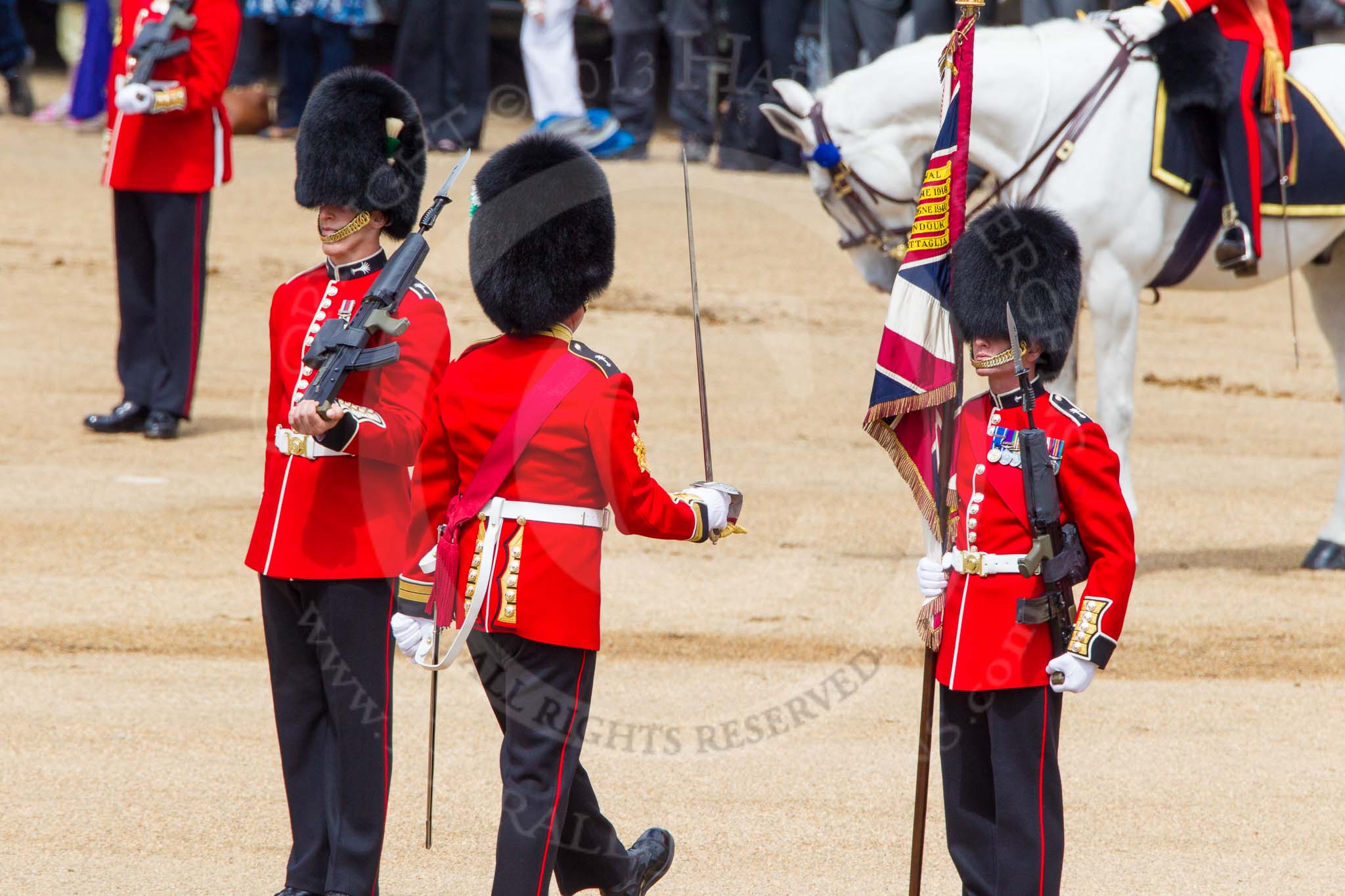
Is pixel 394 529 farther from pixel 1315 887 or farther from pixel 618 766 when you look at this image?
pixel 1315 887

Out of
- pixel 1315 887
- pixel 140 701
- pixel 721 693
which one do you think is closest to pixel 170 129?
pixel 140 701

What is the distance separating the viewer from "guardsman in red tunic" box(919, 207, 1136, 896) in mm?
3098

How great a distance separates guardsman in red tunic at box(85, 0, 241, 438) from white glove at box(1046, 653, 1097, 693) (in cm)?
493

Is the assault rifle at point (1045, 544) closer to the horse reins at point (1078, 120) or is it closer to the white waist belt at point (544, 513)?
the white waist belt at point (544, 513)

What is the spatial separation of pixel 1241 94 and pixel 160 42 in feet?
12.8

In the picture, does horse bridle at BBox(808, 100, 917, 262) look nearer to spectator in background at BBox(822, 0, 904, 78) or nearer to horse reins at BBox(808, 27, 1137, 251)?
horse reins at BBox(808, 27, 1137, 251)

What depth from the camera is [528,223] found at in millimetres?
3150

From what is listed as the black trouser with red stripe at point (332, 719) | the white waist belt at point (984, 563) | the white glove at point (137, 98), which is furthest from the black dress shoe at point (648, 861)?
the white glove at point (137, 98)

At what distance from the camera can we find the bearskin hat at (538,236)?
313 cm

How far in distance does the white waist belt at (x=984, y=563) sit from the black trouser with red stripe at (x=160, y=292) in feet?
15.6

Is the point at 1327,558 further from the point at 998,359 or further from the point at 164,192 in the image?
the point at 164,192

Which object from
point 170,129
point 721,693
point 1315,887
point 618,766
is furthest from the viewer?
point 170,129

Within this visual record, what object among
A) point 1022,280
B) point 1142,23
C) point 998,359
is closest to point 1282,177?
point 1142,23

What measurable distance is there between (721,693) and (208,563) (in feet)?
6.33
